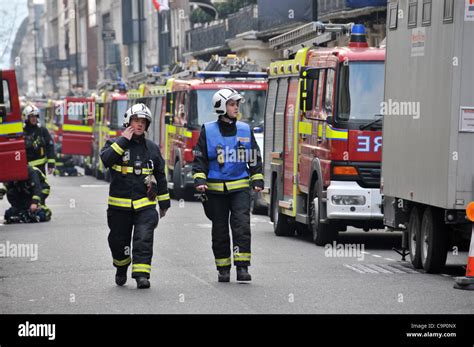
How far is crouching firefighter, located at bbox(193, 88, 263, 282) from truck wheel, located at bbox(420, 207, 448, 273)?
187 cm

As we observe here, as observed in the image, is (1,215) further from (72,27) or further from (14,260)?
(72,27)

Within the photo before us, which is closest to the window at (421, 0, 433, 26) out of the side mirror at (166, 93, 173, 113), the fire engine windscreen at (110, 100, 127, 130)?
the side mirror at (166, 93, 173, 113)

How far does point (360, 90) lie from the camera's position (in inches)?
713

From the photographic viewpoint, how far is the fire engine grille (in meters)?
18.0

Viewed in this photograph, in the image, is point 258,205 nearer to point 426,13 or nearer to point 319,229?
point 319,229

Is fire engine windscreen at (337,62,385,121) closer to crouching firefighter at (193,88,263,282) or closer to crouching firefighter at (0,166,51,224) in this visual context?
crouching firefighter at (193,88,263,282)

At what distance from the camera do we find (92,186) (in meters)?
40.0

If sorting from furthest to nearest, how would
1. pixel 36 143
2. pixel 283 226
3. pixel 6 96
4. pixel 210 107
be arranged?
pixel 210 107
pixel 36 143
pixel 6 96
pixel 283 226

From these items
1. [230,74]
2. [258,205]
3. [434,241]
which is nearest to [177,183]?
[230,74]

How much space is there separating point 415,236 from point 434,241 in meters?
0.89

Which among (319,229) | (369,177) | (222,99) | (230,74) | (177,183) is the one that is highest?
(222,99)
